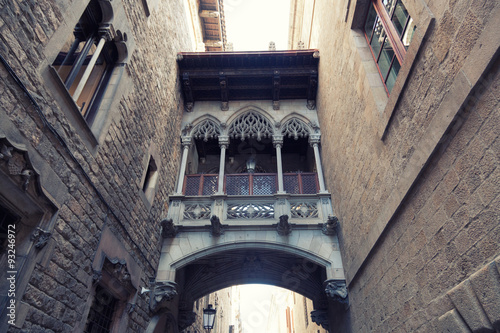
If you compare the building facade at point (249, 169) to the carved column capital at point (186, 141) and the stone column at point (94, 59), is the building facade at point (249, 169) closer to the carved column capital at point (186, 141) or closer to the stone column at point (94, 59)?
the stone column at point (94, 59)

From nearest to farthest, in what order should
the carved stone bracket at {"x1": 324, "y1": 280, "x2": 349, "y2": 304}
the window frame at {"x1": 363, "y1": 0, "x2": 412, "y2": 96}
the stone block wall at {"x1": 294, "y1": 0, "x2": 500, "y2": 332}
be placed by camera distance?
the stone block wall at {"x1": 294, "y1": 0, "x2": 500, "y2": 332} < the window frame at {"x1": 363, "y1": 0, "x2": 412, "y2": 96} < the carved stone bracket at {"x1": 324, "y1": 280, "x2": 349, "y2": 304}

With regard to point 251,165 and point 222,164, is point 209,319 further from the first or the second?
point 251,165

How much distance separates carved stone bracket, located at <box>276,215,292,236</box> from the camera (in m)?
6.52

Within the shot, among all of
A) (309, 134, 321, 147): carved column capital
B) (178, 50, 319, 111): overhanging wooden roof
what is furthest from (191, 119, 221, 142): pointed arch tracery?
(309, 134, 321, 147): carved column capital

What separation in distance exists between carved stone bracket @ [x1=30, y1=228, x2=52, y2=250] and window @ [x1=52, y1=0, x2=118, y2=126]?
165cm

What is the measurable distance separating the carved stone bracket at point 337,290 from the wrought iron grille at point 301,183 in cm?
230

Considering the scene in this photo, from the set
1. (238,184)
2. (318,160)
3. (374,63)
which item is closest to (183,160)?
(238,184)

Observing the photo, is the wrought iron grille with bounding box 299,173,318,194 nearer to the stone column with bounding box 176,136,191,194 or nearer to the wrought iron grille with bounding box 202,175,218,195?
the wrought iron grille with bounding box 202,175,218,195

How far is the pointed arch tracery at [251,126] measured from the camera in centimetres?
887

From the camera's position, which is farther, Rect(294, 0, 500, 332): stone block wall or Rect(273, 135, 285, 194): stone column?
Rect(273, 135, 285, 194): stone column

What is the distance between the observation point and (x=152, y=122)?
6.27 meters

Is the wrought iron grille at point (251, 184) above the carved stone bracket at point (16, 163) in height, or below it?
above

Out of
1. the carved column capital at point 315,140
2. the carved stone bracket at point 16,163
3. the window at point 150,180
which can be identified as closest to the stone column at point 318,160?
the carved column capital at point 315,140

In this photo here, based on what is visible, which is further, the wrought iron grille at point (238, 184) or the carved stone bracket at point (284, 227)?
the wrought iron grille at point (238, 184)
